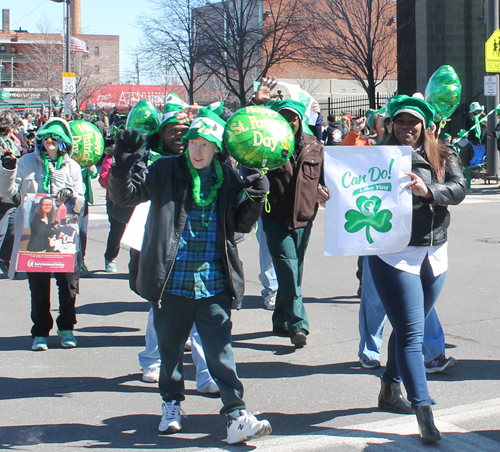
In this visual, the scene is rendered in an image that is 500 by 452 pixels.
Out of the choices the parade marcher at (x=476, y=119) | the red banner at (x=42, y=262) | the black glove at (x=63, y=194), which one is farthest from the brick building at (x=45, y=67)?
the red banner at (x=42, y=262)

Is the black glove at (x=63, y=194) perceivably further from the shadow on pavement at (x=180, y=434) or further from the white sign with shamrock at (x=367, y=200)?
the white sign with shamrock at (x=367, y=200)

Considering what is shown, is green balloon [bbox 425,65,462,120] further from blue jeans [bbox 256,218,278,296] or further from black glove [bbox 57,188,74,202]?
black glove [bbox 57,188,74,202]

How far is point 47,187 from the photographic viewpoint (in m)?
5.72

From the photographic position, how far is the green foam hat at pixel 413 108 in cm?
399

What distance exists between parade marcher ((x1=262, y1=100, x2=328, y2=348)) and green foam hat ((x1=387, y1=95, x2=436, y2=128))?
159 cm

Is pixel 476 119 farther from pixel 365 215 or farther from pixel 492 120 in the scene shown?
pixel 365 215

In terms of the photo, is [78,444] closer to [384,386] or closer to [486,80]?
[384,386]

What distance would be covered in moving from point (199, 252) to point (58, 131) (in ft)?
7.76

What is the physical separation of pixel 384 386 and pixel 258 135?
5.49 feet

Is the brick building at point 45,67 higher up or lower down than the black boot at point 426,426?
higher up

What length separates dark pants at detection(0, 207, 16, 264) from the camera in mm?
8664

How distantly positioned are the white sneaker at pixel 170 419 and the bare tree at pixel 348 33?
77.6 ft

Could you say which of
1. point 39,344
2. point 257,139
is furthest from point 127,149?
point 39,344

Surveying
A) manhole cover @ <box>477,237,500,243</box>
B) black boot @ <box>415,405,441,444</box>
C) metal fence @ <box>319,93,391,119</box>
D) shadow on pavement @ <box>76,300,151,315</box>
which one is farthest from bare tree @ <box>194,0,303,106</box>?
black boot @ <box>415,405,441,444</box>
